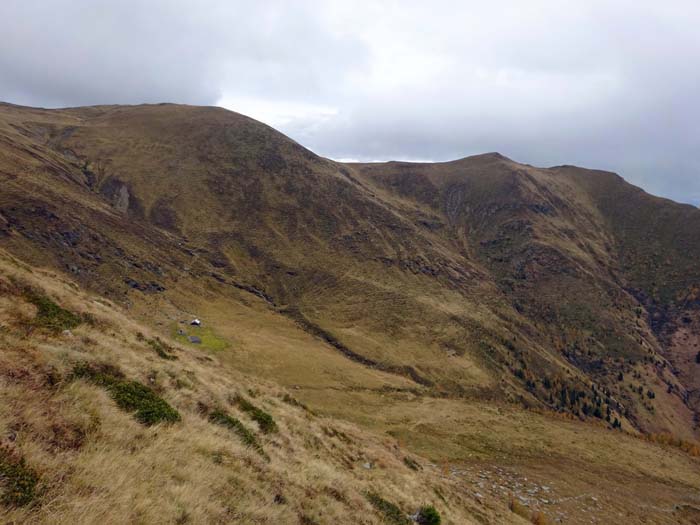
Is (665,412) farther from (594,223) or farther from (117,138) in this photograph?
(117,138)

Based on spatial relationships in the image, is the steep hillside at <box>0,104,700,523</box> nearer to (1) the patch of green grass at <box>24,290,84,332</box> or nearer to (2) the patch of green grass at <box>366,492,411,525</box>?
(1) the patch of green grass at <box>24,290,84,332</box>

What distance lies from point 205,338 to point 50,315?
3916 centimetres

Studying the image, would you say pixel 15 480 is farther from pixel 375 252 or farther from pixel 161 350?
pixel 375 252

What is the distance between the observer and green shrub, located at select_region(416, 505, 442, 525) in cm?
1388

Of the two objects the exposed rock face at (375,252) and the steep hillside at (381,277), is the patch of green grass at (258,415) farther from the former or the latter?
the exposed rock face at (375,252)

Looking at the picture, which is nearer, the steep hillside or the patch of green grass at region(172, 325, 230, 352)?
the patch of green grass at region(172, 325, 230, 352)

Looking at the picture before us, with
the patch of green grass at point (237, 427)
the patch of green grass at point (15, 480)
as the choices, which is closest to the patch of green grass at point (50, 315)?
the patch of green grass at point (237, 427)

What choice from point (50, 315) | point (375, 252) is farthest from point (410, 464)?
point (375, 252)

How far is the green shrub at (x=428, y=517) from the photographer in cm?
1388

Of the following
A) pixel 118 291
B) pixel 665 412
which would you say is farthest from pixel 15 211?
pixel 665 412

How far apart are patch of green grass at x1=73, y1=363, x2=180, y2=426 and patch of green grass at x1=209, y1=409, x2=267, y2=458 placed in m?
1.78

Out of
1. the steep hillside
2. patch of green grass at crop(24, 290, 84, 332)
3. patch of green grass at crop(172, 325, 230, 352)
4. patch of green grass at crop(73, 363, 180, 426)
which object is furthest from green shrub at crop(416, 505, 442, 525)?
patch of green grass at crop(172, 325, 230, 352)

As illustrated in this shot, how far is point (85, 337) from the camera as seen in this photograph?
12141mm

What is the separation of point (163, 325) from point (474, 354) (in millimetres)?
52591
